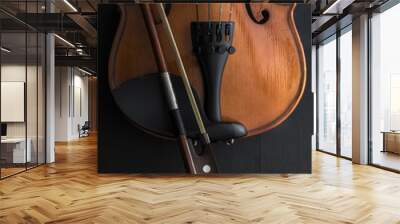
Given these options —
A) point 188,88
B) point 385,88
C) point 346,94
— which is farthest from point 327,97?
point 188,88

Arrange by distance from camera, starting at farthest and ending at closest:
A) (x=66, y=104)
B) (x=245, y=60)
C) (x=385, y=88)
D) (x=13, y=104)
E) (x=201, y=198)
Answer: (x=66, y=104) < (x=385, y=88) < (x=13, y=104) < (x=245, y=60) < (x=201, y=198)

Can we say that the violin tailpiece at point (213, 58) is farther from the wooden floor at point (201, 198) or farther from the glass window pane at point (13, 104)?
the glass window pane at point (13, 104)

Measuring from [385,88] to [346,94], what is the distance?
1.35 meters

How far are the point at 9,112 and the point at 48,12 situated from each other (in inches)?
79.6

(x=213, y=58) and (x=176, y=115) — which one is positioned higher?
(x=213, y=58)

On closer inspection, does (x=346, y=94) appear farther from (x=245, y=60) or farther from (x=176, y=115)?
(x=176, y=115)

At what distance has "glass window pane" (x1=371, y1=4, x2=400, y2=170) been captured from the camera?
21.7 feet

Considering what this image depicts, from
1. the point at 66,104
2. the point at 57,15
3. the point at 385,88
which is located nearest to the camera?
the point at 385,88

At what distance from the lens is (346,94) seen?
27.1 feet

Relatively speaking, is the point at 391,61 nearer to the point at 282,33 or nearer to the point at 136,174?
the point at 282,33

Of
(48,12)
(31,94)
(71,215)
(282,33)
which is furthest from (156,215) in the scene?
(48,12)

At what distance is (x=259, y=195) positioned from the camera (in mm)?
4539

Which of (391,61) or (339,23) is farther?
(339,23)

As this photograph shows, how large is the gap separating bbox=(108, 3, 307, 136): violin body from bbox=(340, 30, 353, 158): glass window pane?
2747 millimetres
